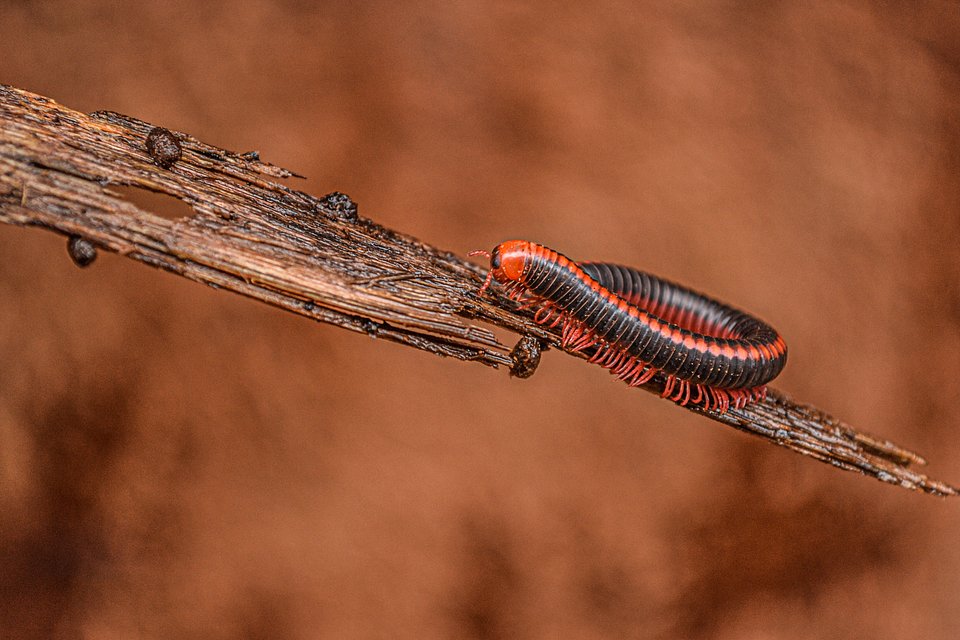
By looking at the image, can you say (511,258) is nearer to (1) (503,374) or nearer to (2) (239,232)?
(2) (239,232)

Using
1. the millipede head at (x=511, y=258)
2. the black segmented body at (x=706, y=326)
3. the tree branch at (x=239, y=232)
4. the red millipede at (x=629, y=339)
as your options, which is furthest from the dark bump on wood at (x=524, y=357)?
the black segmented body at (x=706, y=326)

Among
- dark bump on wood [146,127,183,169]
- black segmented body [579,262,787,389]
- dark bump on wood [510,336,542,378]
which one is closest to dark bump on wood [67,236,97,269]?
dark bump on wood [146,127,183,169]

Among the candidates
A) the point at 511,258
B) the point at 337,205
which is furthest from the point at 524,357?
the point at 337,205

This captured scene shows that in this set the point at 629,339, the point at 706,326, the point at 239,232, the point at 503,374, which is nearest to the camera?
the point at 239,232

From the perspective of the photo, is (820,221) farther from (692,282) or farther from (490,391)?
(490,391)

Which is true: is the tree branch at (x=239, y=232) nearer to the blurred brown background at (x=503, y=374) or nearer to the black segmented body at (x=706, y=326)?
the black segmented body at (x=706, y=326)

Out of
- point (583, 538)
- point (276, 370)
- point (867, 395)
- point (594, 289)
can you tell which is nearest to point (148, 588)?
point (276, 370)
